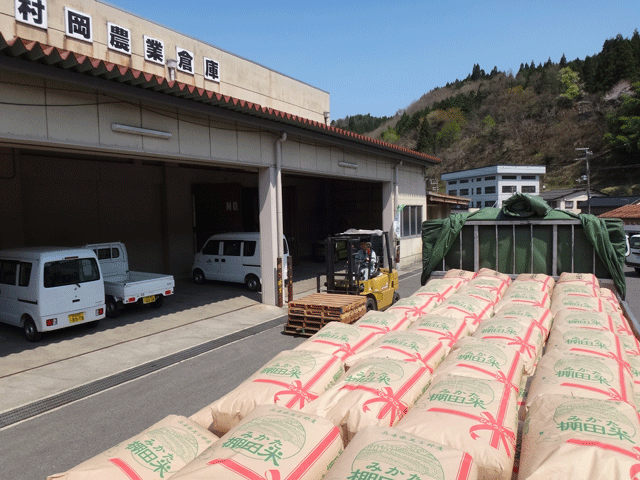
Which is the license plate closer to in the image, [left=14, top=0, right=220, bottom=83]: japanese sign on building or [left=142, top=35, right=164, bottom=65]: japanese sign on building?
[left=14, top=0, right=220, bottom=83]: japanese sign on building

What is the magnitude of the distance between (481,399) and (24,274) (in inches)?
391

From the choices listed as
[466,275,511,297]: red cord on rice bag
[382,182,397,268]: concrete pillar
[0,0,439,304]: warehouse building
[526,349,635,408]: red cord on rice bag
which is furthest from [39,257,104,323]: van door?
[382,182,397,268]: concrete pillar

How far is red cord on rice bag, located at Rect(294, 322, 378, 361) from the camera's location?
18.5 ft

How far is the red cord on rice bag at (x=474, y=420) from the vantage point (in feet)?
10.9

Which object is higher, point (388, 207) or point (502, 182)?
point (502, 182)

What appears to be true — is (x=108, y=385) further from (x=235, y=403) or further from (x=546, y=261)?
(x=546, y=261)

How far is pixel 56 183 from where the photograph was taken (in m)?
14.8

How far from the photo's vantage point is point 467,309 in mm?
7023

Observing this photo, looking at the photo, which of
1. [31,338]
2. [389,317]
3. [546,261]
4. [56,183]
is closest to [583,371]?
[389,317]

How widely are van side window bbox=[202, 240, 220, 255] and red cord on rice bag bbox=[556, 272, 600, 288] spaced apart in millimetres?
11384

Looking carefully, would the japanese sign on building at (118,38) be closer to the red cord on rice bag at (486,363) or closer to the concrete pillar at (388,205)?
the concrete pillar at (388,205)

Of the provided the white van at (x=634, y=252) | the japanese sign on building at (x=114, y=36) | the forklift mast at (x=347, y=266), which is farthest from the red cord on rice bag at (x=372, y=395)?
the white van at (x=634, y=252)

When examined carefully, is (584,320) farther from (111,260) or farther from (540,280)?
(111,260)

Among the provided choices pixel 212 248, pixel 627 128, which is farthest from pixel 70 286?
pixel 627 128
